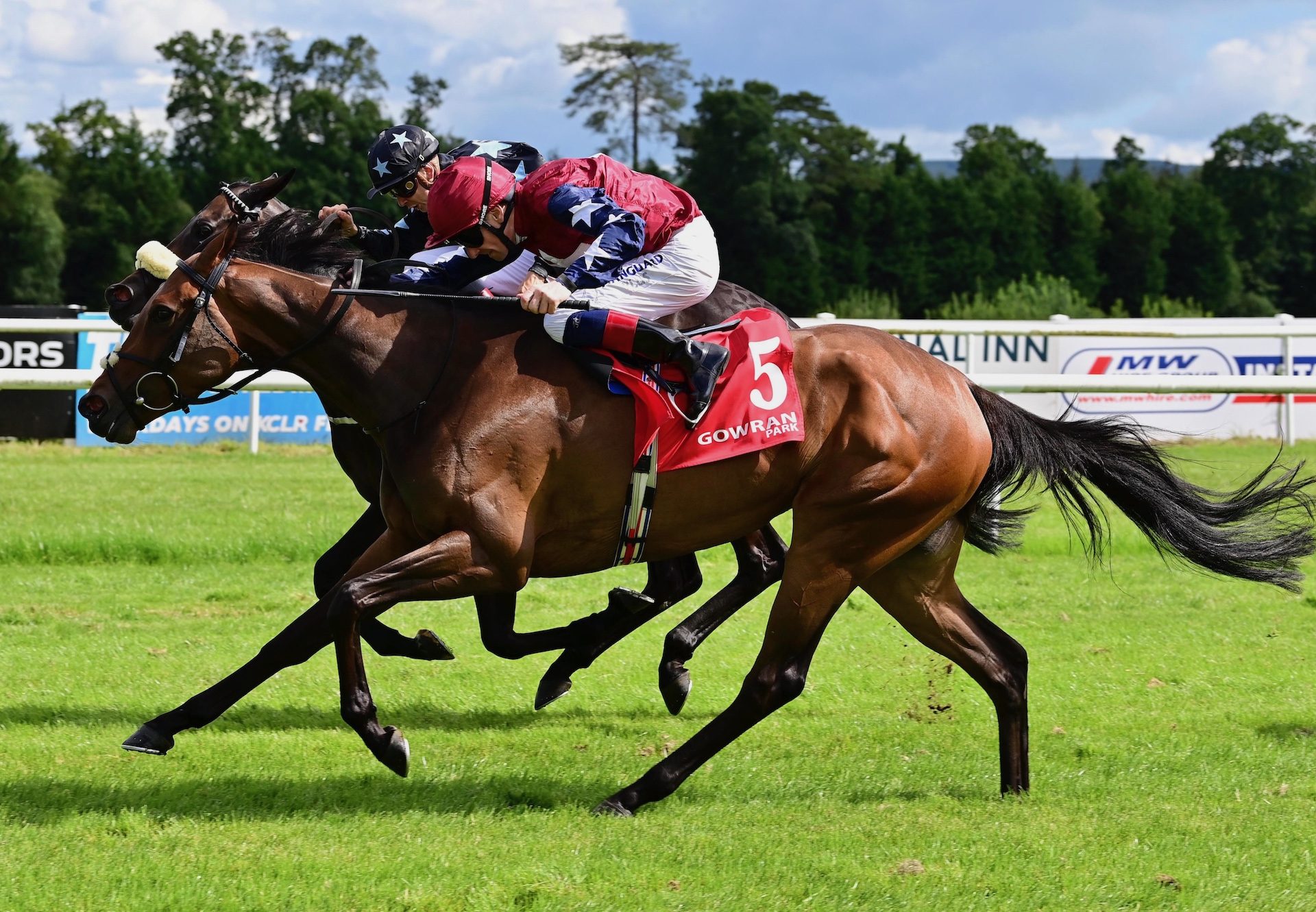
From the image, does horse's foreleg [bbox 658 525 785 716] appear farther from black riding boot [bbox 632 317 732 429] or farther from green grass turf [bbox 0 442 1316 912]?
black riding boot [bbox 632 317 732 429]

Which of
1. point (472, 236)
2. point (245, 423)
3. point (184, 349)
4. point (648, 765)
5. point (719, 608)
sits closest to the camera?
point (184, 349)

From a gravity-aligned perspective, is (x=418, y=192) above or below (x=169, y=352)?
above

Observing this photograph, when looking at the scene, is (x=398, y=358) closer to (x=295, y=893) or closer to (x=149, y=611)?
(x=295, y=893)

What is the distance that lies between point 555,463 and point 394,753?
A: 96cm

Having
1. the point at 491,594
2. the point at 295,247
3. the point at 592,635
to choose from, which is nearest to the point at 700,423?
the point at 491,594

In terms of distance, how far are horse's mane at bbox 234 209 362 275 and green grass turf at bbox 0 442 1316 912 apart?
1.66m

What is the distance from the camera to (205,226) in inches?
208

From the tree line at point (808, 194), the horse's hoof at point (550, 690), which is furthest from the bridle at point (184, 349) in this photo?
the tree line at point (808, 194)

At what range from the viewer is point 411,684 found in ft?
18.9

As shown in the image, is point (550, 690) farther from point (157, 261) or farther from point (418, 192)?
point (157, 261)

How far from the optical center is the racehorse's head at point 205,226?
15.1ft

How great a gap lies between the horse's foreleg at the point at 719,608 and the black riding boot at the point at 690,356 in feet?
3.51

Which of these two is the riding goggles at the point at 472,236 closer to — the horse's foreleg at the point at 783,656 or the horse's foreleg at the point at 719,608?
the horse's foreleg at the point at 783,656

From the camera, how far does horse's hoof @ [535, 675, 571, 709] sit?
511cm
